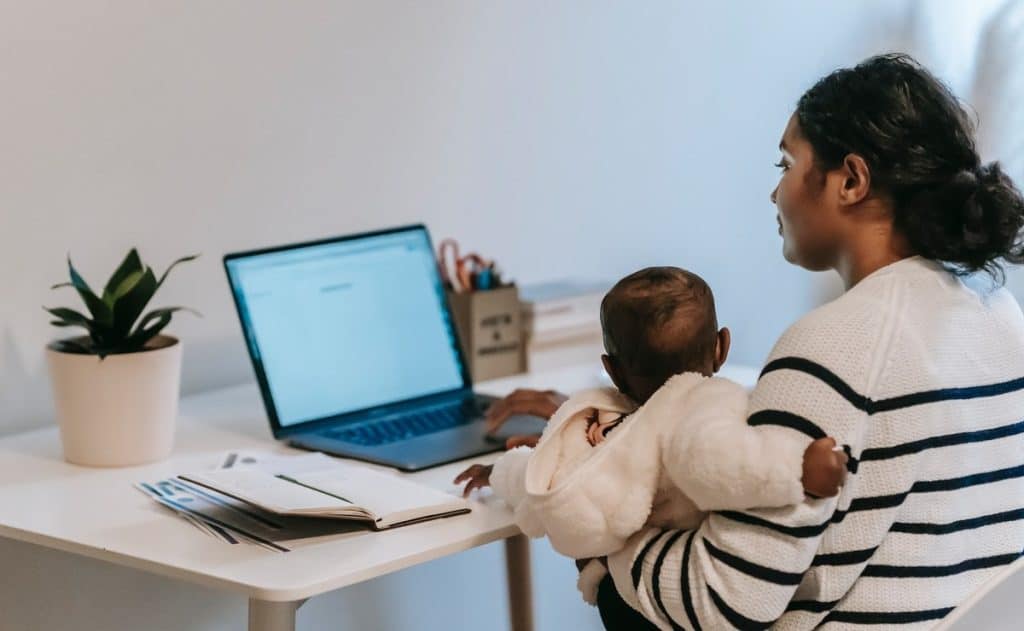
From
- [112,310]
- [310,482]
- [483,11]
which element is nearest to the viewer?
[310,482]

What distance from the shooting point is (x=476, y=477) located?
1.47m

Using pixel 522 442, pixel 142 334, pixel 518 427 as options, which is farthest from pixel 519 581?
pixel 142 334

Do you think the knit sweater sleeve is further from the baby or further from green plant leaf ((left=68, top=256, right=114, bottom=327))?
green plant leaf ((left=68, top=256, right=114, bottom=327))

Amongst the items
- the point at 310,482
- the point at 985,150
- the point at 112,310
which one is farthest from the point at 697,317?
the point at 985,150

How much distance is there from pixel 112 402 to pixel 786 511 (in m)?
0.81

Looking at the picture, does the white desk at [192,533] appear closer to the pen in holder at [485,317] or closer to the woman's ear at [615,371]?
the woman's ear at [615,371]

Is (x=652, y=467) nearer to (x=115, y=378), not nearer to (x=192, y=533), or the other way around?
(x=192, y=533)

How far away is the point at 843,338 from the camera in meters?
1.19

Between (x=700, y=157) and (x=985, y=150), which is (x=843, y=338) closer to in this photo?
(x=700, y=157)

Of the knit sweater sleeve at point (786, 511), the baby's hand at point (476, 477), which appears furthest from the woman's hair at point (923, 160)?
the baby's hand at point (476, 477)

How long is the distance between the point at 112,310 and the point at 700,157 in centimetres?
136

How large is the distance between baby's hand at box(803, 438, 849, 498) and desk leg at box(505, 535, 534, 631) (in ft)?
2.80

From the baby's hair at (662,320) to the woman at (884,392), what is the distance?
0.09 meters

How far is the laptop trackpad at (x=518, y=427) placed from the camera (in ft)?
5.59
